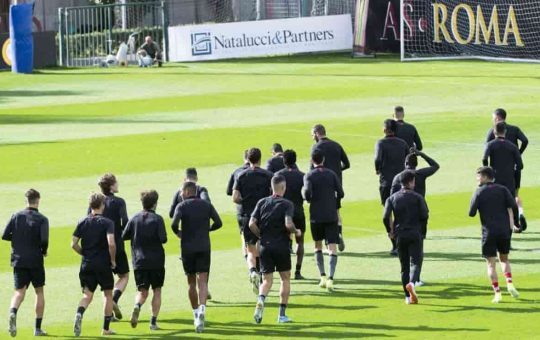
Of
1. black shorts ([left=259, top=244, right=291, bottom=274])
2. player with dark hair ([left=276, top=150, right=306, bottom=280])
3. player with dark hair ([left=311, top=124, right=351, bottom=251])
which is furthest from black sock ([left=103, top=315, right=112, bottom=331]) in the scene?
player with dark hair ([left=311, top=124, right=351, bottom=251])

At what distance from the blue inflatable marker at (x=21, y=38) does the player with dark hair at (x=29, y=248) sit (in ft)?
123

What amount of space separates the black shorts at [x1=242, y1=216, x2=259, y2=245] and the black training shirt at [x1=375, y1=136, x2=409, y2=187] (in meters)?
2.98

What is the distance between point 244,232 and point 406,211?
8.72ft

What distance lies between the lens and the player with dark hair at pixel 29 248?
16.4 m

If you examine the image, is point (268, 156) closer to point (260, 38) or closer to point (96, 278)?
point (96, 278)

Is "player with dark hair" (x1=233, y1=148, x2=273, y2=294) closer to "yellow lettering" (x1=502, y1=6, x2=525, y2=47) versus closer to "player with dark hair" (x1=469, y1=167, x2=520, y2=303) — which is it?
"player with dark hair" (x1=469, y1=167, x2=520, y2=303)

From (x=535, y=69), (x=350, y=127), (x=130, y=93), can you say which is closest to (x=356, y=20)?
(x=535, y=69)

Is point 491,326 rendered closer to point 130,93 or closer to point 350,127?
point 350,127

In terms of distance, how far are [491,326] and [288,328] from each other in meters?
2.39

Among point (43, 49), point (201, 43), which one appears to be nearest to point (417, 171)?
point (201, 43)

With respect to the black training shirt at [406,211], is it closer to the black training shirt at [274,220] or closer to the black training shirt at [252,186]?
the black training shirt at [274,220]

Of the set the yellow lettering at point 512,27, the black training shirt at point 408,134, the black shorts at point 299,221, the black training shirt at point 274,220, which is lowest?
the black shorts at point 299,221

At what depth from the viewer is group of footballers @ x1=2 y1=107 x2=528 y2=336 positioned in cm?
1634

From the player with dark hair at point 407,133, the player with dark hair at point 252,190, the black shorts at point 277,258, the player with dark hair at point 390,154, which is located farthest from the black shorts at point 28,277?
the player with dark hair at point 407,133
